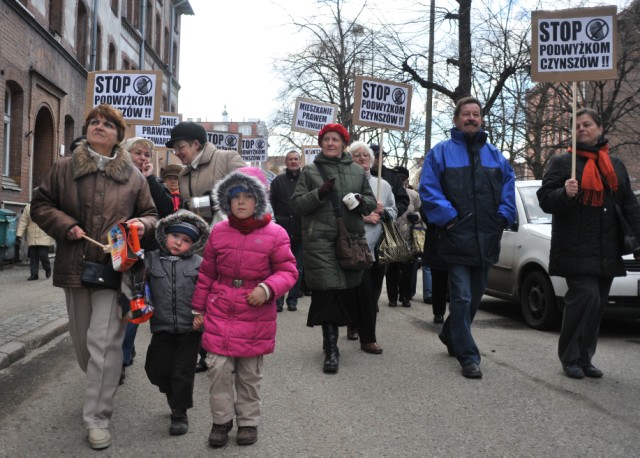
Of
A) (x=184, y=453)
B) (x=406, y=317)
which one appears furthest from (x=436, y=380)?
(x=406, y=317)

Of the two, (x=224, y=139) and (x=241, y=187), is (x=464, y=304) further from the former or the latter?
(x=224, y=139)

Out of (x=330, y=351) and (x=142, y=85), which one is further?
(x=142, y=85)

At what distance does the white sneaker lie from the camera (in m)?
3.66

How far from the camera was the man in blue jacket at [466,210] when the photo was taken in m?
5.36

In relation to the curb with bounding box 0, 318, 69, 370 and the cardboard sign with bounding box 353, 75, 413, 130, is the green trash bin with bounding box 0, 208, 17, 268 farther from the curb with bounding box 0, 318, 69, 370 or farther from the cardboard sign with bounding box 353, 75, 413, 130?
the cardboard sign with bounding box 353, 75, 413, 130

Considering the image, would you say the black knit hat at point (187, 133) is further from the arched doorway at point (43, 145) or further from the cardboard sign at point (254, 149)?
the cardboard sign at point (254, 149)

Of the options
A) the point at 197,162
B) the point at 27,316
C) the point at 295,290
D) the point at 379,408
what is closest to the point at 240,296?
the point at 379,408

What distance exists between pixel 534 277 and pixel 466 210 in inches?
109

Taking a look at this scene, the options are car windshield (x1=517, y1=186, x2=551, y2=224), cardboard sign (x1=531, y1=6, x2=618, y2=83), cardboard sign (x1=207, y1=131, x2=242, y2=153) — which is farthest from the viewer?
cardboard sign (x1=207, y1=131, x2=242, y2=153)

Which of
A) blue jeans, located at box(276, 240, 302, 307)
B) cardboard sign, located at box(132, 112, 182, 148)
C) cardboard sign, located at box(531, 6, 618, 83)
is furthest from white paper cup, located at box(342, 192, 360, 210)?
cardboard sign, located at box(132, 112, 182, 148)

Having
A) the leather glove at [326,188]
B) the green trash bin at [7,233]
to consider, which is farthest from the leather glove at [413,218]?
the green trash bin at [7,233]

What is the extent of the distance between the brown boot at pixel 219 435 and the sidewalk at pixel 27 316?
266 centimetres

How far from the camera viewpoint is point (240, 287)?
379 centimetres

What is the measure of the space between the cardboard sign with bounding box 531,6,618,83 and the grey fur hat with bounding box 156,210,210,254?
3.81 meters
